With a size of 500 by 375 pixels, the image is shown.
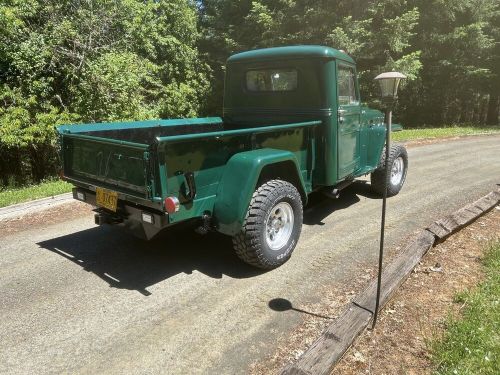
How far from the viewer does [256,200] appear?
382 centimetres

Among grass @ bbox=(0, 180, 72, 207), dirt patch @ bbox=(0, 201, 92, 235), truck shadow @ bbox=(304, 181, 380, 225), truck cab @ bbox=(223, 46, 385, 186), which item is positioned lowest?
truck shadow @ bbox=(304, 181, 380, 225)

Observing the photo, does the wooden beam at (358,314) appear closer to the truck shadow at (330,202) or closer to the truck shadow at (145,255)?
the truck shadow at (145,255)

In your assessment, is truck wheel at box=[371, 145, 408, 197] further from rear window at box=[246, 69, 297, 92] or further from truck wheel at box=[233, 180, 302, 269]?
truck wheel at box=[233, 180, 302, 269]

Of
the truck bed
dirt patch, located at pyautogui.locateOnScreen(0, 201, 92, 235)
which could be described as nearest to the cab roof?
the truck bed

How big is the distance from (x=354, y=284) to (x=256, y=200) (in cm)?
127

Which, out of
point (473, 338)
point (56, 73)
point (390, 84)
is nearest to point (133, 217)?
point (390, 84)

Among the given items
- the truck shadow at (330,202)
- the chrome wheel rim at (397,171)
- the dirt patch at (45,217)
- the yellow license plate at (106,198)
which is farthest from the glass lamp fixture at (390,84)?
the dirt patch at (45,217)

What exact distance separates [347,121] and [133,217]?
10.2 ft

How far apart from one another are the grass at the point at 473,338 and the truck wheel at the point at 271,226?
1.68 m

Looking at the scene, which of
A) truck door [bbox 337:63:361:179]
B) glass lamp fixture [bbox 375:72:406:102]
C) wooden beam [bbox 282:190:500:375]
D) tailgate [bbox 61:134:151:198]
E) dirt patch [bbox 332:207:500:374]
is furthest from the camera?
truck door [bbox 337:63:361:179]

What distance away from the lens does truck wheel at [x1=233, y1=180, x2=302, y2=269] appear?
379 centimetres

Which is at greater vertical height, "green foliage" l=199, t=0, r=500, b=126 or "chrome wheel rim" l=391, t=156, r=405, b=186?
"green foliage" l=199, t=0, r=500, b=126

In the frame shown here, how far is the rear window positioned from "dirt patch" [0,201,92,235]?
10.4 ft

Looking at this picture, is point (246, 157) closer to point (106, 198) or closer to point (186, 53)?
point (106, 198)
